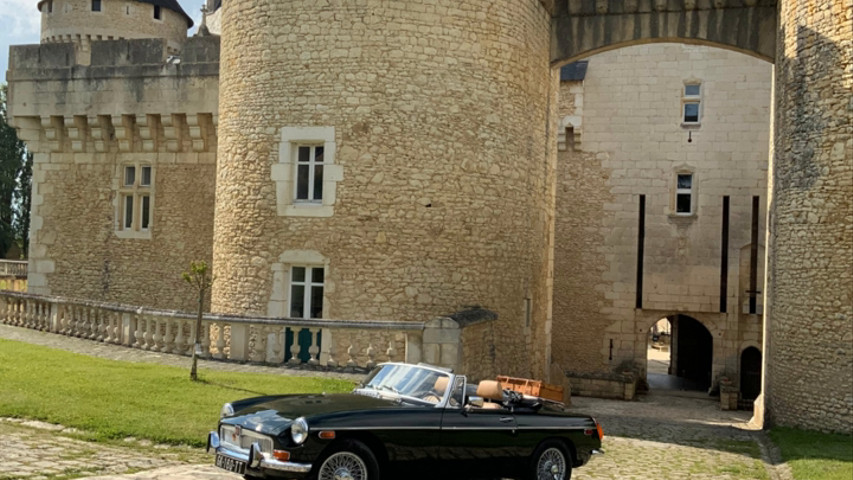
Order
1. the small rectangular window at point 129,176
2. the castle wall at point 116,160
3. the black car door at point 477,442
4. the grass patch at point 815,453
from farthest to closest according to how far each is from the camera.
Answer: the small rectangular window at point 129,176
the castle wall at point 116,160
the grass patch at point 815,453
the black car door at point 477,442

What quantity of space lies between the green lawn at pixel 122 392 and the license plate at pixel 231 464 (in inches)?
71.7

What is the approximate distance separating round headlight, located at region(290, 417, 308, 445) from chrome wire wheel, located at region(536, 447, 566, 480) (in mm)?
2515

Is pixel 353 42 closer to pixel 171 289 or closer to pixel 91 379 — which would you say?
pixel 91 379

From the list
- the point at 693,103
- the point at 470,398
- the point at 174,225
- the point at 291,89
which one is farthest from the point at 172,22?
the point at 470,398

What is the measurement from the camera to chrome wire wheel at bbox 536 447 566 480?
340 inches

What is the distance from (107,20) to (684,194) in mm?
23907

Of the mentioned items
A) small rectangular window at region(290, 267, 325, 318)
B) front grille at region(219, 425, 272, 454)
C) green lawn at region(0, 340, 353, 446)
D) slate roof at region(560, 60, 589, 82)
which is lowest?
green lawn at region(0, 340, 353, 446)

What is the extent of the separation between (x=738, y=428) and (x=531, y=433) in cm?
879

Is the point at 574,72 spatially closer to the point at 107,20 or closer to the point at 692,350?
the point at 692,350

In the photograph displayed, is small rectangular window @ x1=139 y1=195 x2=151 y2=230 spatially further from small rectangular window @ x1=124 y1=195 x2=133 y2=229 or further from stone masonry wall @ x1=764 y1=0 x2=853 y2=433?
stone masonry wall @ x1=764 y1=0 x2=853 y2=433

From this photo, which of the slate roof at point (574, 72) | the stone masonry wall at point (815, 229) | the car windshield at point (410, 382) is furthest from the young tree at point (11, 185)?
the car windshield at point (410, 382)

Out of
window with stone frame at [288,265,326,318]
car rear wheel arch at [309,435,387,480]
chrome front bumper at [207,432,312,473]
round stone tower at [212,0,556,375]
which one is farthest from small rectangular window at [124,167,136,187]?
car rear wheel arch at [309,435,387,480]

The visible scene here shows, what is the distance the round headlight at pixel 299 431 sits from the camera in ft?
23.3

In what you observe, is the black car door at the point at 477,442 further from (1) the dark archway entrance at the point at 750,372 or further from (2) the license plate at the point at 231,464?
(1) the dark archway entrance at the point at 750,372
